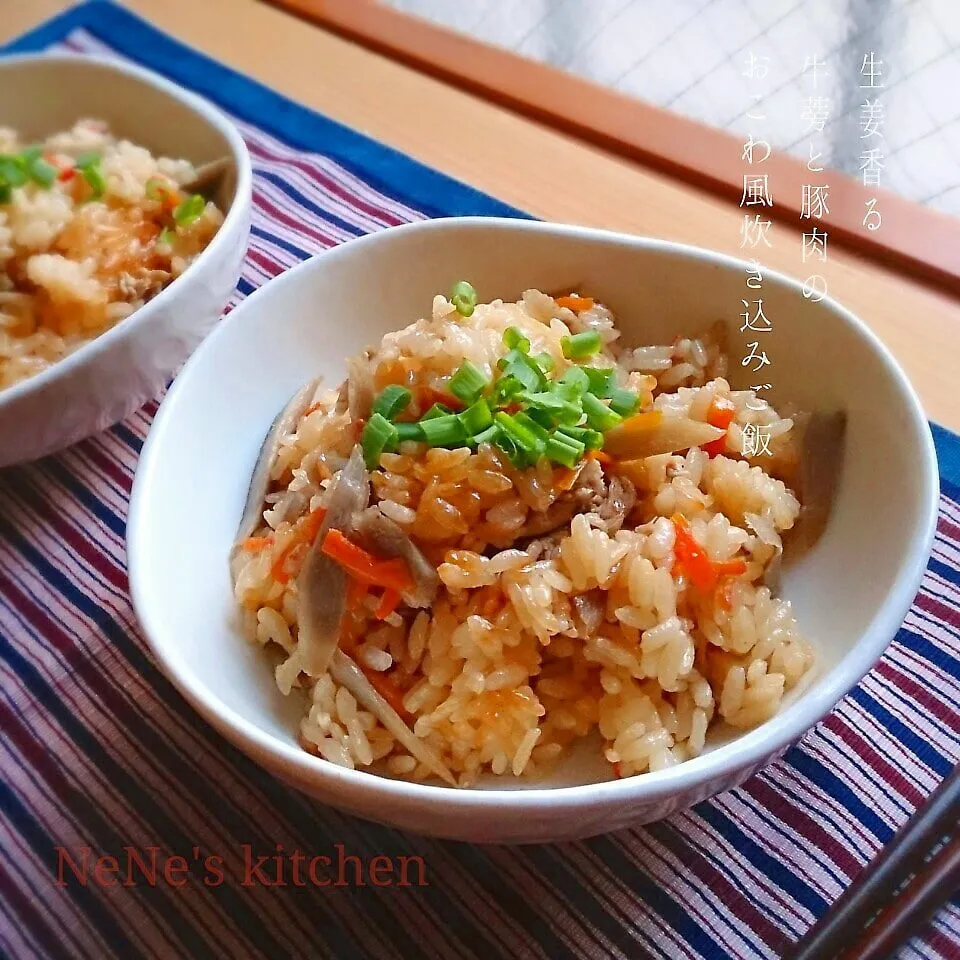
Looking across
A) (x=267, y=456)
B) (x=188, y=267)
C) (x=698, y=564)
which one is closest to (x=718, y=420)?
(x=698, y=564)

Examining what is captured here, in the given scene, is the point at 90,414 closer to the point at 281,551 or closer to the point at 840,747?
the point at 281,551

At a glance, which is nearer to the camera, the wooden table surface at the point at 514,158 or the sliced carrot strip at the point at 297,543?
the sliced carrot strip at the point at 297,543

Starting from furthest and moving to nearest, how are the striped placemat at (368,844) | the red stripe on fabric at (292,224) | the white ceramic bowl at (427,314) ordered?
1. the red stripe on fabric at (292,224)
2. the striped placemat at (368,844)
3. the white ceramic bowl at (427,314)

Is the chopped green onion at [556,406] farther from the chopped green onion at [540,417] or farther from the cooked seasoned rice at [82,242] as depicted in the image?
the cooked seasoned rice at [82,242]

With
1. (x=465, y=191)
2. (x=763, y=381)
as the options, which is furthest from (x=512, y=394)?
(x=465, y=191)

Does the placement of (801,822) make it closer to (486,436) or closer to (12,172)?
(486,436)

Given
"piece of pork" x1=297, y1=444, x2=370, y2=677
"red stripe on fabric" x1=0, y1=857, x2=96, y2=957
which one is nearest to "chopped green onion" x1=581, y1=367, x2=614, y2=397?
"piece of pork" x1=297, y1=444, x2=370, y2=677

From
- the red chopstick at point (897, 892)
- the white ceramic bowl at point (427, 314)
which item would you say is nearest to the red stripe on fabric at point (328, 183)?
the white ceramic bowl at point (427, 314)
